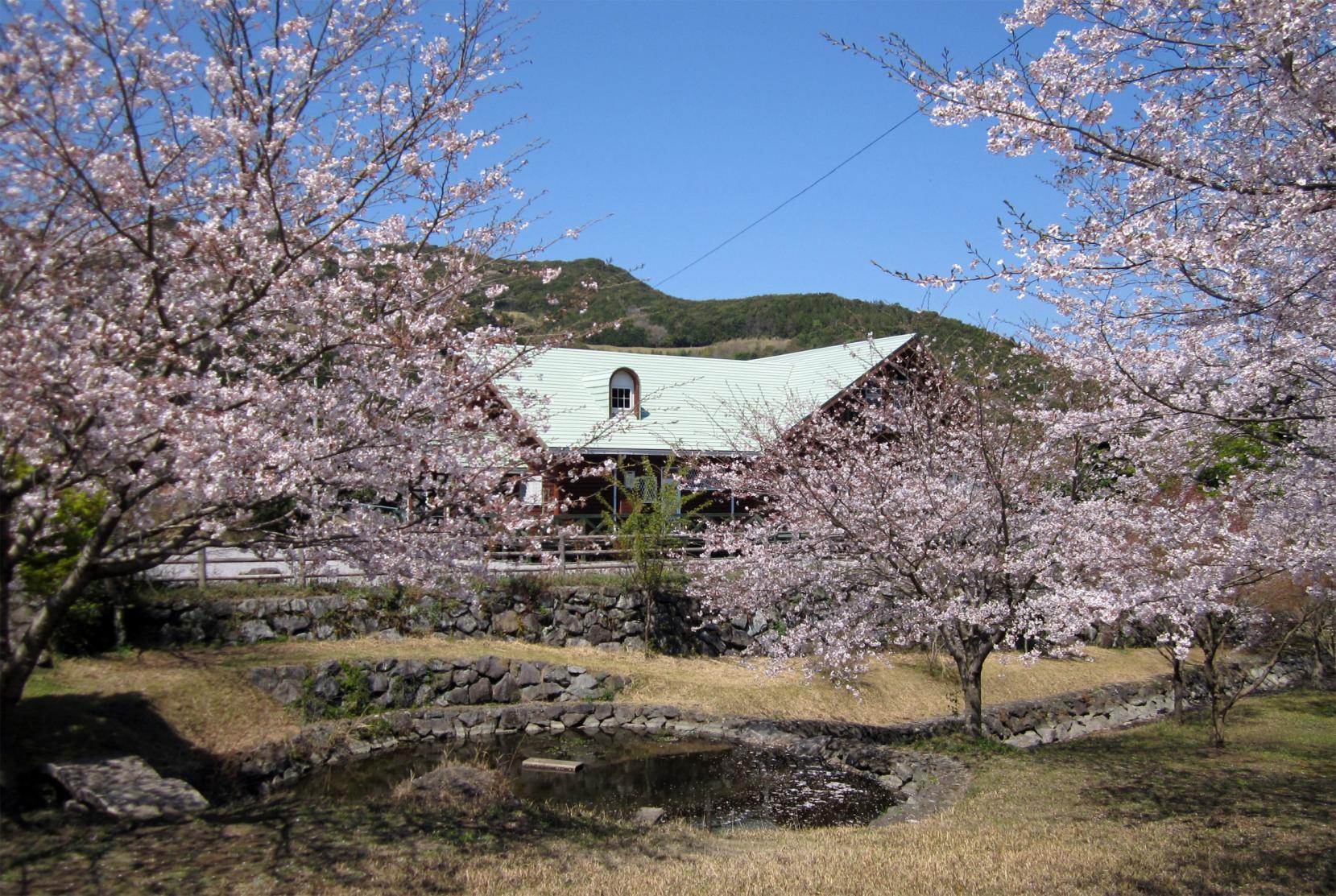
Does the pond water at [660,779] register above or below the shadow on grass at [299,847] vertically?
below

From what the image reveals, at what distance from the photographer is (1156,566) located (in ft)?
38.9

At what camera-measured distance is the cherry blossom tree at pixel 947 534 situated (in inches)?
434

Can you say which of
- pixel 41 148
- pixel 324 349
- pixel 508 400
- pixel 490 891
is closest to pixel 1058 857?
pixel 490 891

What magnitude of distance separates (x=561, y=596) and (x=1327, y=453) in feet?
46.6

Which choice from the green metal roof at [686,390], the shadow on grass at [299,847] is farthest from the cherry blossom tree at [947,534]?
the green metal roof at [686,390]

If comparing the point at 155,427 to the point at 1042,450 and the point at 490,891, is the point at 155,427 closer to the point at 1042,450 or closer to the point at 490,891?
the point at 490,891

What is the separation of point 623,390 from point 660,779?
1503 cm

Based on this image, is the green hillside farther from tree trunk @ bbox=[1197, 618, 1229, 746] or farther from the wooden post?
the wooden post

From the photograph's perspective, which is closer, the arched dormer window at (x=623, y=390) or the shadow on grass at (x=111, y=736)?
the shadow on grass at (x=111, y=736)

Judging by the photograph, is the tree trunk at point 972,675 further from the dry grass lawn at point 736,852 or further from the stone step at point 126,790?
the stone step at point 126,790

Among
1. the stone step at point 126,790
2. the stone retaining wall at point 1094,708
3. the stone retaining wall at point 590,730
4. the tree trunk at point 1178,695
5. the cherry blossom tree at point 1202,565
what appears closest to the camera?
the stone step at point 126,790

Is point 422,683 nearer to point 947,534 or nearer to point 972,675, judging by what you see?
point 972,675

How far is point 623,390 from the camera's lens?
86.0 feet

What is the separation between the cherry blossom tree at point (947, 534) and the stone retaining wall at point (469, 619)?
5.15 metres
